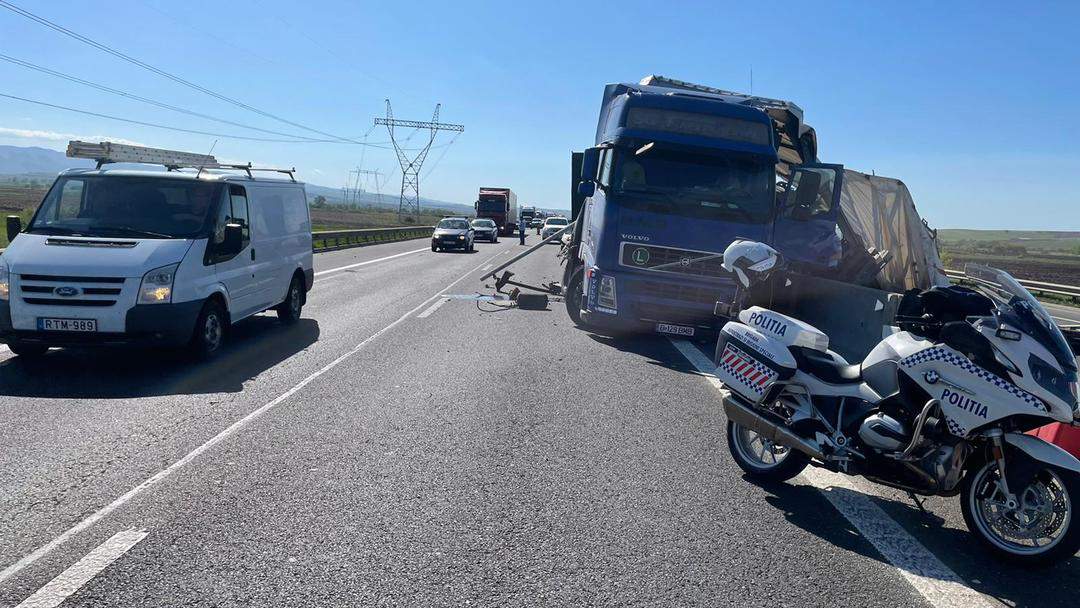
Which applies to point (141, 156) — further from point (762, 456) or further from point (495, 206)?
point (495, 206)

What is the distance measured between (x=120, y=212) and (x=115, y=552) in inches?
238

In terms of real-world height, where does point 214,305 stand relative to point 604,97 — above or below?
below

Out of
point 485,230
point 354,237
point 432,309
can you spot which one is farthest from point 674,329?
point 485,230

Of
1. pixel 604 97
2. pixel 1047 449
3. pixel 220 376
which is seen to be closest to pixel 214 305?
pixel 220 376

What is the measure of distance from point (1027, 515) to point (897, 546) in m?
0.64

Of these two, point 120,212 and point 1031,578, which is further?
point 120,212

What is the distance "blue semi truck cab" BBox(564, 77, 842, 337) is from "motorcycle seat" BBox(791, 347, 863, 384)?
5612 mm

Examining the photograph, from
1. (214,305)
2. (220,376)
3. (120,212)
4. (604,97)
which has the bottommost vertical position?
(220,376)

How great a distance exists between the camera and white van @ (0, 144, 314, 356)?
7.71 meters

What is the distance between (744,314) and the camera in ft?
18.2

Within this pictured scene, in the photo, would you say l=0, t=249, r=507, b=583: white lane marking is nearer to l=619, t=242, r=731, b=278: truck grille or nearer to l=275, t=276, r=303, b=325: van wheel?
l=275, t=276, r=303, b=325: van wheel

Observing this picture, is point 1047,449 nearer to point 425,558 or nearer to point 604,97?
point 425,558

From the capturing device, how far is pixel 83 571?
11.8ft

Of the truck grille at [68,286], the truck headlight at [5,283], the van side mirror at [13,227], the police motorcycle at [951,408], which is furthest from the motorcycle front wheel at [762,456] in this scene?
the van side mirror at [13,227]
